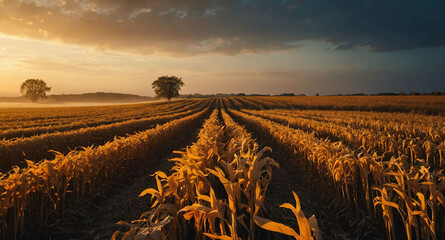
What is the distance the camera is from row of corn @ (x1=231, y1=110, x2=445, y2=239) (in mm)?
2228

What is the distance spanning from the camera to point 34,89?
326ft

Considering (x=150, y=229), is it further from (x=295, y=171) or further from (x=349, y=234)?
(x=295, y=171)

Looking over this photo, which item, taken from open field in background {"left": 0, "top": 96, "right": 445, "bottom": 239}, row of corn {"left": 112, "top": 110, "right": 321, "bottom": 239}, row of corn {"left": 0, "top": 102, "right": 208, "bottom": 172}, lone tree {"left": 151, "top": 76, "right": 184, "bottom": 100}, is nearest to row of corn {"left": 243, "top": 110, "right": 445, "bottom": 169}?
open field in background {"left": 0, "top": 96, "right": 445, "bottom": 239}

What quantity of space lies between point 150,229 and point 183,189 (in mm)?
901

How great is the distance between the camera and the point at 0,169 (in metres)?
8.18

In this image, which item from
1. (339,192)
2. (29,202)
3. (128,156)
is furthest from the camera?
(128,156)

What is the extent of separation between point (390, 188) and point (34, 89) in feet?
436

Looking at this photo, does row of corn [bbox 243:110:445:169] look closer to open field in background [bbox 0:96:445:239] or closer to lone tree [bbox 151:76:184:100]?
open field in background [bbox 0:96:445:239]

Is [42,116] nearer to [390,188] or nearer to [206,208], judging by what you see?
[206,208]

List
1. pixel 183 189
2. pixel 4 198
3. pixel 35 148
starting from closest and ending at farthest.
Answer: pixel 183 189 → pixel 4 198 → pixel 35 148

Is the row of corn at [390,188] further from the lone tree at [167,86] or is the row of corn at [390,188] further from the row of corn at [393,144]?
the lone tree at [167,86]

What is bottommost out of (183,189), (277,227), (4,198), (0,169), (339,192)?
(0,169)

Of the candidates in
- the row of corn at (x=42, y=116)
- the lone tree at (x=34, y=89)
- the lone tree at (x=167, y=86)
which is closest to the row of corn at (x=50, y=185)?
the row of corn at (x=42, y=116)

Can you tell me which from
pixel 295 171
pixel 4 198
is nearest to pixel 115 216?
pixel 4 198
